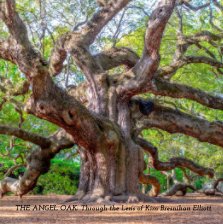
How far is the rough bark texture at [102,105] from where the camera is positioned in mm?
7414

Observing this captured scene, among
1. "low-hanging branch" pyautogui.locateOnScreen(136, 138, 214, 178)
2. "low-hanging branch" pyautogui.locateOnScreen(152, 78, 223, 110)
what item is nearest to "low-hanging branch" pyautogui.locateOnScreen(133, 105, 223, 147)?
"low-hanging branch" pyautogui.locateOnScreen(152, 78, 223, 110)

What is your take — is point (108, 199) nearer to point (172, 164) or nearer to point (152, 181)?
point (172, 164)

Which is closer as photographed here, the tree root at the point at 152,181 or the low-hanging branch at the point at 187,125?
the low-hanging branch at the point at 187,125

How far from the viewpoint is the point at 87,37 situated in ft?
32.7

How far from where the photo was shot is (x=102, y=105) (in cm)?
970

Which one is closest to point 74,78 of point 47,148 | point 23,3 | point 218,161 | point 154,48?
Answer: point 23,3

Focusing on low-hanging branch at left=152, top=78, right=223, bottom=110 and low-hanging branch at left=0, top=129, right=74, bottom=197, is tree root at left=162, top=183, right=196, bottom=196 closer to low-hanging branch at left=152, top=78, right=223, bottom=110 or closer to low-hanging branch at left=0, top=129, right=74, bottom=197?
low-hanging branch at left=152, top=78, right=223, bottom=110

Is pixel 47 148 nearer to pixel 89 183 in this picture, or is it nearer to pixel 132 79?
pixel 89 183

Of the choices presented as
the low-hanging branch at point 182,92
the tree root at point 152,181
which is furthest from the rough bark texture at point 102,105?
the tree root at point 152,181

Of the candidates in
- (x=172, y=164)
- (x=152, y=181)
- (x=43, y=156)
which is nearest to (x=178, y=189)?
(x=152, y=181)

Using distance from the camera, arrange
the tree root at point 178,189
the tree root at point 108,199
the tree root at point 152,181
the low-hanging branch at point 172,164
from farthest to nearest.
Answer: the tree root at point 178,189
the tree root at point 152,181
the low-hanging branch at point 172,164
the tree root at point 108,199

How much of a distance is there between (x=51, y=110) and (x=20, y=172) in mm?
11288

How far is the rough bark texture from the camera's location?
7414mm

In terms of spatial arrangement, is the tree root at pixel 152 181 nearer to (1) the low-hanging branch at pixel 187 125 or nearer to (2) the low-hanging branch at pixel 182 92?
(1) the low-hanging branch at pixel 187 125
